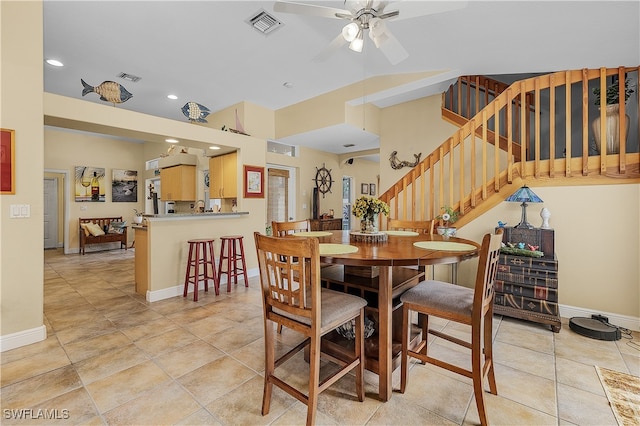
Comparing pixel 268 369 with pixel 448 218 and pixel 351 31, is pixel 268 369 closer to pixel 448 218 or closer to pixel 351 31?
pixel 351 31

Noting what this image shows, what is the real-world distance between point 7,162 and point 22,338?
145 cm

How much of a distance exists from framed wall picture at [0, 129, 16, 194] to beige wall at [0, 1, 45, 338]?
0.09 feet

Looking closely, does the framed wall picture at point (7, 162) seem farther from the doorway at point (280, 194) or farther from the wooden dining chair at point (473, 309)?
the doorway at point (280, 194)

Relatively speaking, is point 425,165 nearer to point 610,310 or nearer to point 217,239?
point 610,310

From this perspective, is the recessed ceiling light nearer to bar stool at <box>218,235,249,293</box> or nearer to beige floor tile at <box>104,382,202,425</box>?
Answer: bar stool at <box>218,235,249,293</box>

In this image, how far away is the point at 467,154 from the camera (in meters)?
4.39

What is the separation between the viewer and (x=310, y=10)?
211cm

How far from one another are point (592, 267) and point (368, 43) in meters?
3.38

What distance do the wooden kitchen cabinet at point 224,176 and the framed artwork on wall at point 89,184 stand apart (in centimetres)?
450

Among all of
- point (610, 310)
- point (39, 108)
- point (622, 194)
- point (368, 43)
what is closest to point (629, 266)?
point (610, 310)

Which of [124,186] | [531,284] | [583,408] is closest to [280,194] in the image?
[124,186]

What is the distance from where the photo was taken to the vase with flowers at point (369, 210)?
2246mm

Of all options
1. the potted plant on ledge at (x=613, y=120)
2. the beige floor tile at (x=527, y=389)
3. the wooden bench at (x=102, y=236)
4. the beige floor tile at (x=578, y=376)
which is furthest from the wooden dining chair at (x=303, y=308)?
the wooden bench at (x=102, y=236)

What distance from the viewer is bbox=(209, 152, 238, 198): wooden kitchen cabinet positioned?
454 centimetres
